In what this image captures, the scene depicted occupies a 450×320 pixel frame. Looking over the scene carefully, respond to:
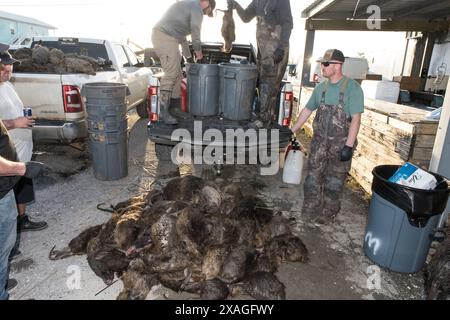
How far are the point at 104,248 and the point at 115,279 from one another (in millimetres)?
364

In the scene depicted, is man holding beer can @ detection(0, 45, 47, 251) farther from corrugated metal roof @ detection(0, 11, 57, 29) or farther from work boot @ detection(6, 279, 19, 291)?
corrugated metal roof @ detection(0, 11, 57, 29)

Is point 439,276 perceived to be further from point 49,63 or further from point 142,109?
point 142,109

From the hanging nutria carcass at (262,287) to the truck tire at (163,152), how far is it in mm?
3534

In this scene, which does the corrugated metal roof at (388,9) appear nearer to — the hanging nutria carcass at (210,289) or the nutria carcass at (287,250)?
the nutria carcass at (287,250)

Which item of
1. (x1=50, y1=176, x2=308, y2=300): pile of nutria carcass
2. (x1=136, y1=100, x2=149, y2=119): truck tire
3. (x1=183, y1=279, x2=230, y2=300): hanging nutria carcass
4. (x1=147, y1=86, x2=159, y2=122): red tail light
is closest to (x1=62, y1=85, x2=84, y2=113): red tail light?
(x1=147, y1=86, x2=159, y2=122): red tail light

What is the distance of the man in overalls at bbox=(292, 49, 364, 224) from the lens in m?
3.85

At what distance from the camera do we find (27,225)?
382cm

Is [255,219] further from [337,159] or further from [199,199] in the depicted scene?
[337,159]

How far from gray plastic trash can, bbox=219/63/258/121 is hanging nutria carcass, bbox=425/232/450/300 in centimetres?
328

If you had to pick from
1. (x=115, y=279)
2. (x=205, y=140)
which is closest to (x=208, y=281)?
(x=115, y=279)

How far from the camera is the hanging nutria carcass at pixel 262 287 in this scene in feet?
9.29

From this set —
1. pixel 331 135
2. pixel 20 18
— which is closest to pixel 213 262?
pixel 331 135

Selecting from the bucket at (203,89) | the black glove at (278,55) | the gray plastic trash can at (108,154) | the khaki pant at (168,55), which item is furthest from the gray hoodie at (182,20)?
the gray plastic trash can at (108,154)

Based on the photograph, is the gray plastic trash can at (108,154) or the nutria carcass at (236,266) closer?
the nutria carcass at (236,266)
